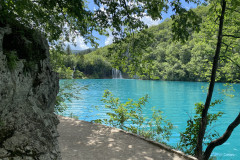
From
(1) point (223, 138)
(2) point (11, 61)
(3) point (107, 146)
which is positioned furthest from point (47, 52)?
(1) point (223, 138)

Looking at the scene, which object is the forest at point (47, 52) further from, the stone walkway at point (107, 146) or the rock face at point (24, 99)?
the stone walkway at point (107, 146)

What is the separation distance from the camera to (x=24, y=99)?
2348mm

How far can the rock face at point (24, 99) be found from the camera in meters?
2.01

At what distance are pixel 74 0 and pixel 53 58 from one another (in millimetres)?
3491

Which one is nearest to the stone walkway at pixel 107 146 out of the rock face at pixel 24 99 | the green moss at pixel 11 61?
the rock face at pixel 24 99

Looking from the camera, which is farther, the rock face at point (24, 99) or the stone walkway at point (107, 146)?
the stone walkway at point (107, 146)

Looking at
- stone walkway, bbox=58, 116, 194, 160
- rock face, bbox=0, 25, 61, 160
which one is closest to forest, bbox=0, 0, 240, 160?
rock face, bbox=0, 25, 61, 160

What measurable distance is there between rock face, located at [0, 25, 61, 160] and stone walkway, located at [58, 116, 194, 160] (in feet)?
6.03

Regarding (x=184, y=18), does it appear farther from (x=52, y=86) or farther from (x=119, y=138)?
(x=119, y=138)

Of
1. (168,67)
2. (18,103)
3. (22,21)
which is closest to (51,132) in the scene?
(18,103)

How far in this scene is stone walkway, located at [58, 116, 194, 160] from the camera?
4150mm

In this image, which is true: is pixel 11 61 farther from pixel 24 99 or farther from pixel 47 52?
pixel 47 52

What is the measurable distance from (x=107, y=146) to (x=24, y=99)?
2981 millimetres

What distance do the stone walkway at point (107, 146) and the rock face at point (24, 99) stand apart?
6.03 ft
